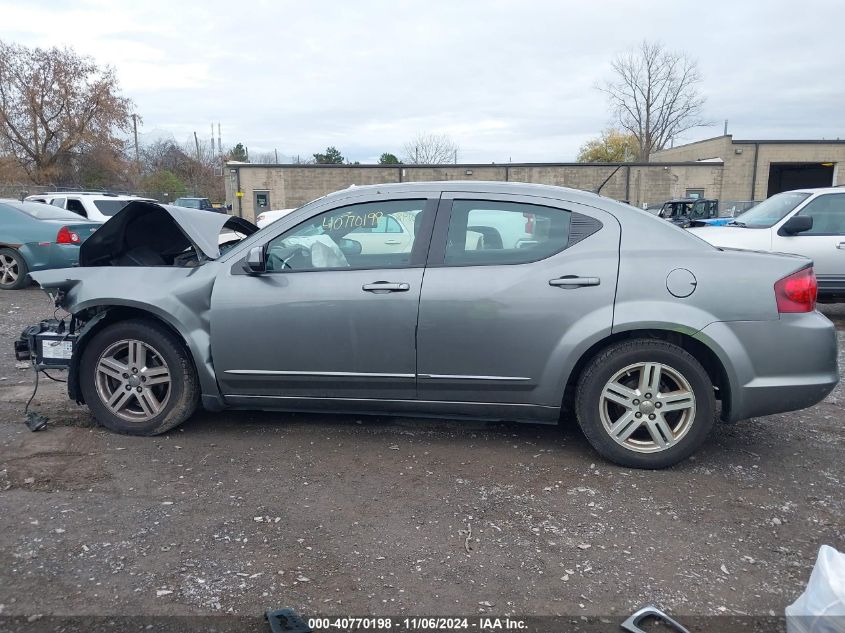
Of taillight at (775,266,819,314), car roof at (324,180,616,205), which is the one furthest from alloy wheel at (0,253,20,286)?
taillight at (775,266,819,314)

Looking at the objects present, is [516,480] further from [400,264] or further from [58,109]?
[58,109]

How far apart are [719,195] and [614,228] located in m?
34.2

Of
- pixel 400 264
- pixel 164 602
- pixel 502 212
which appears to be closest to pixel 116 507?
pixel 164 602

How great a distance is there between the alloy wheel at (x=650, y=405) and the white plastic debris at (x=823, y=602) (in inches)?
54.8

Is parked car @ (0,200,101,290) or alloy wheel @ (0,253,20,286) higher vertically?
parked car @ (0,200,101,290)

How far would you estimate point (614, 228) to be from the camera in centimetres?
385

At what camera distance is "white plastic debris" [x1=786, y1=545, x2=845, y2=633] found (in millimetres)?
2156

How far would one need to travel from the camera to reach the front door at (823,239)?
26.7ft

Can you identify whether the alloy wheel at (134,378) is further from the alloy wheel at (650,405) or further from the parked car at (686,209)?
the parked car at (686,209)

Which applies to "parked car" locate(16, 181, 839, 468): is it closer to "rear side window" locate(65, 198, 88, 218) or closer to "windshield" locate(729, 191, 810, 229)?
"windshield" locate(729, 191, 810, 229)

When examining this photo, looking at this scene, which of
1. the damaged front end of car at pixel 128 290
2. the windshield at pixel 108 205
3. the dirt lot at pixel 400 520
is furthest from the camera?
the windshield at pixel 108 205

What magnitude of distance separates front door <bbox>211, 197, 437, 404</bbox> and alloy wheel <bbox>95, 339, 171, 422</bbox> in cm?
46

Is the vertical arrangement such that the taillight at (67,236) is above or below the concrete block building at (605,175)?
below

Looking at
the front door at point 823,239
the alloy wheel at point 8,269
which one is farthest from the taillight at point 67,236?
the front door at point 823,239
